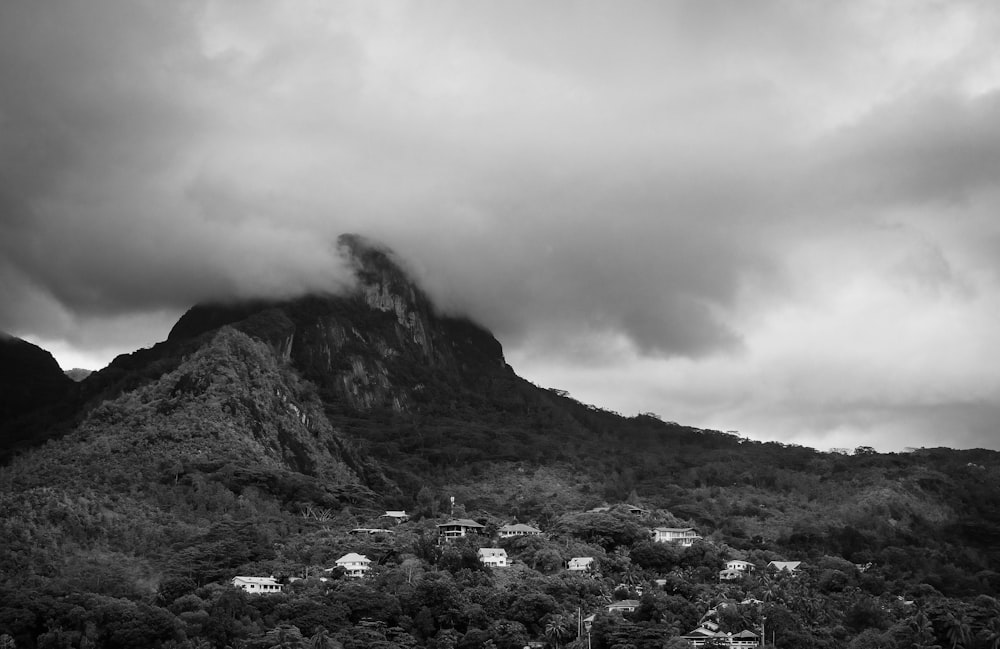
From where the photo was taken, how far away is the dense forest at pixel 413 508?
224ft

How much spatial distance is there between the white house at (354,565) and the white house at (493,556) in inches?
302

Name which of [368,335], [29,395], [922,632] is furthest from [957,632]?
[29,395]

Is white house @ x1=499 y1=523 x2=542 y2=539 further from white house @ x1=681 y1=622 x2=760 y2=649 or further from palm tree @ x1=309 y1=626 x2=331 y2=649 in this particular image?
palm tree @ x1=309 y1=626 x2=331 y2=649

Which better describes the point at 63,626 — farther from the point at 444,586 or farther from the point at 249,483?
the point at 249,483

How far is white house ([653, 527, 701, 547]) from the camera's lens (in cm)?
9294

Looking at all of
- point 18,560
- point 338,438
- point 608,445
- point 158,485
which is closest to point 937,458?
point 608,445

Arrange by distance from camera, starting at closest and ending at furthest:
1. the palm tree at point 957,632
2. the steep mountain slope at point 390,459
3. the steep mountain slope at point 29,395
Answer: the palm tree at point 957,632
the steep mountain slope at point 390,459
the steep mountain slope at point 29,395

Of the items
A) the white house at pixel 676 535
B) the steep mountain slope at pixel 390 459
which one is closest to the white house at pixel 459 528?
the steep mountain slope at pixel 390 459

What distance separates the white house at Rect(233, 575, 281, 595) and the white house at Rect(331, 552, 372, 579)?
5.34m

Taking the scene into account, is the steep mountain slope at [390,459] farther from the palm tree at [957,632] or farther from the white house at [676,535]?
the palm tree at [957,632]

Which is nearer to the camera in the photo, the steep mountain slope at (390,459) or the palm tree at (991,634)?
the palm tree at (991,634)

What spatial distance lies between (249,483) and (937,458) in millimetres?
77237

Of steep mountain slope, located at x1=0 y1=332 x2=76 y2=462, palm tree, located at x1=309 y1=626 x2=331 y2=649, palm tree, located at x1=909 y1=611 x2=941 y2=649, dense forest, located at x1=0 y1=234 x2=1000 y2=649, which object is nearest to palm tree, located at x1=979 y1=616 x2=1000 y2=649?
dense forest, located at x1=0 y1=234 x2=1000 y2=649

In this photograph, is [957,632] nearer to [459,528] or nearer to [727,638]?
[727,638]
